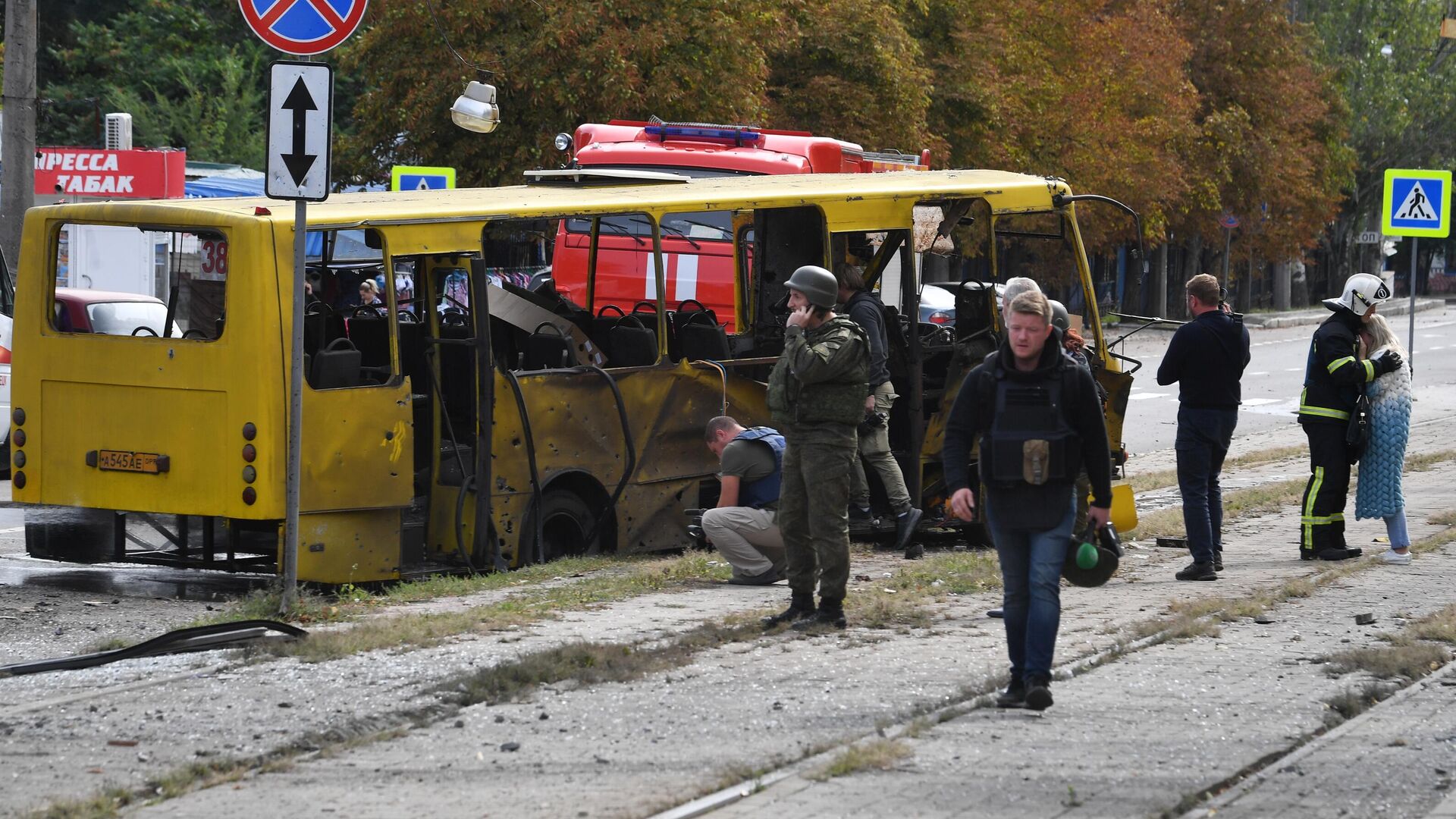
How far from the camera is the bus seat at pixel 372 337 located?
10758mm

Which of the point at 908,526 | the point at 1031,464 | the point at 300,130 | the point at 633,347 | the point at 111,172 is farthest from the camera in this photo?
the point at 111,172

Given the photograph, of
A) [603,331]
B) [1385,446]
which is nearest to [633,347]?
[603,331]

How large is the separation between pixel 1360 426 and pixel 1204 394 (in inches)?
48.6

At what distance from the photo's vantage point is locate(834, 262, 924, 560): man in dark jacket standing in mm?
11391

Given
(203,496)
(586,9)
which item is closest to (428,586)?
(203,496)

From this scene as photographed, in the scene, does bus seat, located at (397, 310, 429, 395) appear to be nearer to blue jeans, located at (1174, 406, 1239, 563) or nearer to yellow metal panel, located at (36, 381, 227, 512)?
yellow metal panel, located at (36, 381, 227, 512)

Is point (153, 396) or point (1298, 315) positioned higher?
point (1298, 315)

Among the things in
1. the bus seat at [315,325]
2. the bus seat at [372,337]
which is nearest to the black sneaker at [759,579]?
the bus seat at [372,337]

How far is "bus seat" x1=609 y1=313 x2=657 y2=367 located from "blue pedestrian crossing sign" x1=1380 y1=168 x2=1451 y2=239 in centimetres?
1276

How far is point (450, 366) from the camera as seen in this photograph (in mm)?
10914

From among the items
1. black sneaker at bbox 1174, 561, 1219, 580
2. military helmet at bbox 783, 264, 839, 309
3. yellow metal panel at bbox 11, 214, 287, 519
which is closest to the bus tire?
yellow metal panel at bbox 11, 214, 287, 519

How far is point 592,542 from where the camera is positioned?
11531 mm

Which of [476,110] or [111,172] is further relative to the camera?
[111,172]

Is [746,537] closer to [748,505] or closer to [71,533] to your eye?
[748,505]
